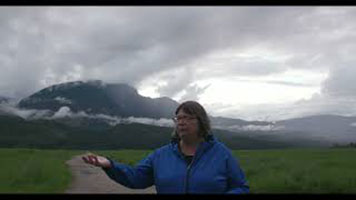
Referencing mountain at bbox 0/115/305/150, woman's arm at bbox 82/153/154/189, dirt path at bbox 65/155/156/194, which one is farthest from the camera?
mountain at bbox 0/115/305/150

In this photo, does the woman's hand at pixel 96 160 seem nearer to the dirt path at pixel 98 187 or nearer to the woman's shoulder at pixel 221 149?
the woman's shoulder at pixel 221 149

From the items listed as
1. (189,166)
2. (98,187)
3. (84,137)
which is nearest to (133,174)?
(189,166)

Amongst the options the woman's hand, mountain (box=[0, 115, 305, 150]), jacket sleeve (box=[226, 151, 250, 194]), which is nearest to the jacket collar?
jacket sleeve (box=[226, 151, 250, 194])

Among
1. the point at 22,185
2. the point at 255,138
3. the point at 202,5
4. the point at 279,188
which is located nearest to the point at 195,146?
the point at 202,5

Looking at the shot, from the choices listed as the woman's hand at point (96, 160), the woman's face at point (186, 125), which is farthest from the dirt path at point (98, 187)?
the woman's hand at point (96, 160)

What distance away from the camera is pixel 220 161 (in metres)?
2.88

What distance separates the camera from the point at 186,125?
289cm

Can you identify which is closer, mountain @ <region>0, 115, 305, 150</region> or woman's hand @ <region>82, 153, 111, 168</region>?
woman's hand @ <region>82, 153, 111, 168</region>

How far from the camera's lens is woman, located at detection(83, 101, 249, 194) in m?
2.80

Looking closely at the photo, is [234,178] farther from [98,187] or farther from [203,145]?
[98,187]

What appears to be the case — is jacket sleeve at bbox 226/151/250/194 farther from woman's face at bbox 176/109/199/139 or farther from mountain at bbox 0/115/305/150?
mountain at bbox 0/115/305/150

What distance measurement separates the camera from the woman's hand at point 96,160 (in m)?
2.50
